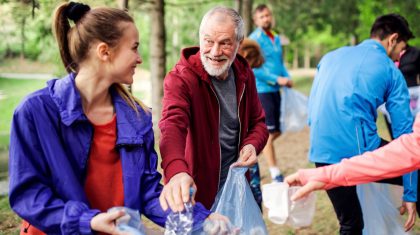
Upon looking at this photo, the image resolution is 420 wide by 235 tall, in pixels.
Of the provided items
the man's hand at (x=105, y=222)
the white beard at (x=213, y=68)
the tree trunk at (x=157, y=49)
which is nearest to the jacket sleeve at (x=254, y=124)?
the white beard at (x=213, y=68)

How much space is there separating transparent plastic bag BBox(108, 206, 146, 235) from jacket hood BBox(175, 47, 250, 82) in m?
1.18

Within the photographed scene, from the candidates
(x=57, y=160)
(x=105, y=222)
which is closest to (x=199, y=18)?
(x=57, y=160)

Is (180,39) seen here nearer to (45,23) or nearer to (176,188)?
(45,23)

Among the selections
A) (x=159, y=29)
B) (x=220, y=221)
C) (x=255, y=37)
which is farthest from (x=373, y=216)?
(x=159, y=29)

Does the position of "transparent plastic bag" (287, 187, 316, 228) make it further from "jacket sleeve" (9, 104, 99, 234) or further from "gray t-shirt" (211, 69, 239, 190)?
"jacket sleeve" (9, 104, 99, 234)

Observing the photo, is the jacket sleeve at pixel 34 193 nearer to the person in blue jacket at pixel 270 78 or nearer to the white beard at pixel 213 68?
the white beard at pixel 213 68

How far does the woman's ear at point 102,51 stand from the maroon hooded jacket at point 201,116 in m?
0.62

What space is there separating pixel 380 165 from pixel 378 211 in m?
1.65

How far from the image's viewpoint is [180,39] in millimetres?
17641

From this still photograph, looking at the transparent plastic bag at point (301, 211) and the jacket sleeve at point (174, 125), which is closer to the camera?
the jacket sleeve at point (174, 125)

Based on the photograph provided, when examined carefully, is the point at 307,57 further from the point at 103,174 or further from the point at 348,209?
the point at 103,174

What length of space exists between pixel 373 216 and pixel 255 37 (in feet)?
11.1

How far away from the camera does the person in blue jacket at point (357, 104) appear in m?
3.47

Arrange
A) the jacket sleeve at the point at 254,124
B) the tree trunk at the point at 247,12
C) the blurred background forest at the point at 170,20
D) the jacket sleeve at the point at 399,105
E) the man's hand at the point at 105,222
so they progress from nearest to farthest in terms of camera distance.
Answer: the man's hand at the point at 105,222 < the jacket sleeve at the point at 254,124 < the jacket sleeve at the point at 399,105 < the blurred background forest at the point at 170,20 < the tree trunk at the point at 247,12
